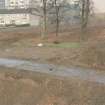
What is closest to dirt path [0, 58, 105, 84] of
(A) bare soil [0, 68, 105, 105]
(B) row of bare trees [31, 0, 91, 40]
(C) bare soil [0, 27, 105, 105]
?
(C) bare soil [0, 27, 105, 105]

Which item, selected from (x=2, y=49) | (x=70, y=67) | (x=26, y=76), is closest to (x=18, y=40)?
(x=2, y=49)

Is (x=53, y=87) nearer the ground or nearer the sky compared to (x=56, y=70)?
nearer the sky

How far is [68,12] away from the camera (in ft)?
307

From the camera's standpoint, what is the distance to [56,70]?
29625mm

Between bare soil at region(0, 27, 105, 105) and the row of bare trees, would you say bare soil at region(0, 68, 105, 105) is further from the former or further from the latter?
the row of bare trees

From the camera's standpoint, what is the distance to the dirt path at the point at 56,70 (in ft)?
86.2

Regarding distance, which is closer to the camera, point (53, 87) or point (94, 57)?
point (53, 87)

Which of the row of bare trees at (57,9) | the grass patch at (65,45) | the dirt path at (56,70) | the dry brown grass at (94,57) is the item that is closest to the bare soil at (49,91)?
the dirt path at (56,70)

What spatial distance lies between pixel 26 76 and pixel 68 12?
68226 millimetres

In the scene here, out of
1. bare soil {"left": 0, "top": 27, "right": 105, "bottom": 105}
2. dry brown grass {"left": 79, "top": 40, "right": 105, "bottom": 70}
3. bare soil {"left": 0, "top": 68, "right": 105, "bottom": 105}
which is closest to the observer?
bare soil {"left": 0, "top": 68, "right": 105, "bottom": 105}

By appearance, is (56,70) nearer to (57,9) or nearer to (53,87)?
(53,87)

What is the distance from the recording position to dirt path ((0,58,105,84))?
26281 mm

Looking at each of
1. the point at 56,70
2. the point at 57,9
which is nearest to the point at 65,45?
the point at 56,70

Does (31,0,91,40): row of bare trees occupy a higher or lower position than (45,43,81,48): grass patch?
higher
